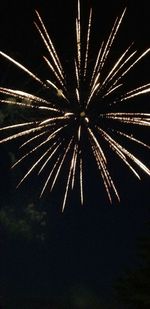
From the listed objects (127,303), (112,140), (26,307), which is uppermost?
(112,140)

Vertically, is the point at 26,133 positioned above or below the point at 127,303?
above

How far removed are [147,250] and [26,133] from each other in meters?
7.12

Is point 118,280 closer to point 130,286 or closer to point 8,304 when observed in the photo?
point 130,286

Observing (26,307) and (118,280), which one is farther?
(26,307)

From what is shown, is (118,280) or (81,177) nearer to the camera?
(118,280)

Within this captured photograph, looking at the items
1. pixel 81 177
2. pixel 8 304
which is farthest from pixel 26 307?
pixel 81 177

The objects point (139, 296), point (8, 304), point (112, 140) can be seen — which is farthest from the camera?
point (8, 304)

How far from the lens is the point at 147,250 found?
16.9 meters

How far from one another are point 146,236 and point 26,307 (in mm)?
26640

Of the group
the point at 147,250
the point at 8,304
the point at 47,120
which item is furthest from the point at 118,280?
the point at 8,304

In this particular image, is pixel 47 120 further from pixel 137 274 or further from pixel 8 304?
pixel 8 304

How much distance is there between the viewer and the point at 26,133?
19.9 m

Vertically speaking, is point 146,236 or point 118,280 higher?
point 146,236

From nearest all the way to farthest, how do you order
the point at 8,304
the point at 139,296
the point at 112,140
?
the point at 139,296, the point at 112,140, the point at 8,304
